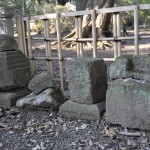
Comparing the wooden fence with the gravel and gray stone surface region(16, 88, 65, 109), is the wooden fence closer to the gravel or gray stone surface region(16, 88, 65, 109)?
gray stone surface region(16, 88, 65, 109)

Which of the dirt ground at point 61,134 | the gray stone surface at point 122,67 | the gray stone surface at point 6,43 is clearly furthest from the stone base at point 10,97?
the gray stone surface at point 122,67

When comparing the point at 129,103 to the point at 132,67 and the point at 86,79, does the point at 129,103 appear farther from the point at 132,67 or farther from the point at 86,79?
the point at 86,79

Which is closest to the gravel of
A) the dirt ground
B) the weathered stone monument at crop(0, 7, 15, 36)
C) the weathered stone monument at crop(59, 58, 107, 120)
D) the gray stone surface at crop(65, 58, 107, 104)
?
the dirt ground

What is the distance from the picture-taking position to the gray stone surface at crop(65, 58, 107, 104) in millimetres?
3487

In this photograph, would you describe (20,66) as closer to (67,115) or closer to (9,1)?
(67,115)

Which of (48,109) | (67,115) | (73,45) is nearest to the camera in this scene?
(67,115)

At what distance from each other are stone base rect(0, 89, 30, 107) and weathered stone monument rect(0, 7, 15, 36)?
1.28 m

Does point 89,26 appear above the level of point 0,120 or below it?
above

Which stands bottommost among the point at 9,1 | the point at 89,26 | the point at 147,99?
the point at 147,99

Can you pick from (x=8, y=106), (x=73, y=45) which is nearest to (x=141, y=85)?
(x=8, y=106)

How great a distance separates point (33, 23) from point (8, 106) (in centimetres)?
1264

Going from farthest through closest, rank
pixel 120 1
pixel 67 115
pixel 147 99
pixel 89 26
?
pixel 120 1, pixel 89 26, pixel 67 115, pixel 147 99

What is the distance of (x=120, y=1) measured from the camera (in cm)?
1873

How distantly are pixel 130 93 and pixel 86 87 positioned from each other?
→ 24.0 inches
